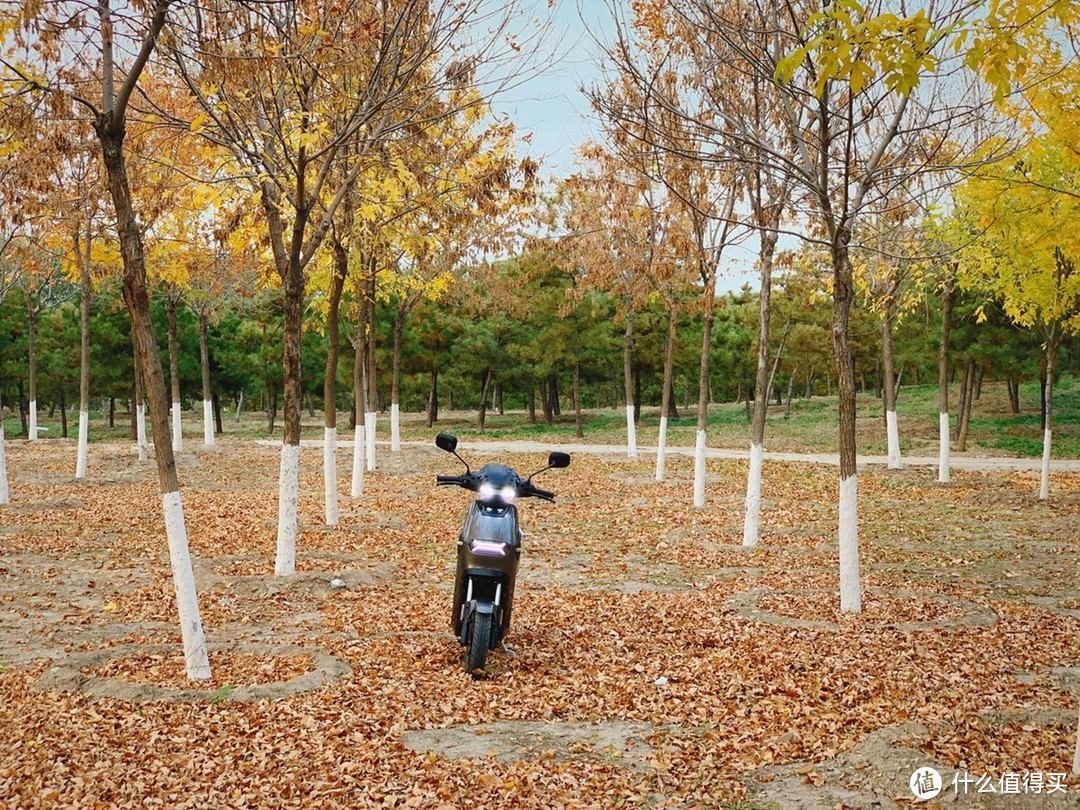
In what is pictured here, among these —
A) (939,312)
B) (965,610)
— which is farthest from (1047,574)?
(939,312)

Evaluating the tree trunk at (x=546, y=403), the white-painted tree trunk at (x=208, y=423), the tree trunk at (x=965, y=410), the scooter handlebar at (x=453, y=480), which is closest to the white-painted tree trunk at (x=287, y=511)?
the scooter handlebar at (x=453, y=480)

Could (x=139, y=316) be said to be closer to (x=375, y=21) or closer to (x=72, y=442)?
(x=375, y=21)

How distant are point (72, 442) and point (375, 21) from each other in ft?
86.7

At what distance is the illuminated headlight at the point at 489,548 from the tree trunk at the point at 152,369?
2.24 meters

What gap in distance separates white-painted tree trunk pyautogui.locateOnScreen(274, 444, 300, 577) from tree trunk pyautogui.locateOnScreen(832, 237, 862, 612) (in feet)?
20.0

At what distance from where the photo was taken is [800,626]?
26.3ft

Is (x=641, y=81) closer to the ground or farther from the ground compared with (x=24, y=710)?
farther from the ground

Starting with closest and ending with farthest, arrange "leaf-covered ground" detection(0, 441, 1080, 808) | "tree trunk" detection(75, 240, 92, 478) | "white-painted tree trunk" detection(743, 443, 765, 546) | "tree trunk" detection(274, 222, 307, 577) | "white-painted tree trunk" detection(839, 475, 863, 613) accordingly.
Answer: "leaf-covered ground" detection(0, 441, 1080, 808), "white-painted tree trunk" detection(839, 475, 863, 613), "tree trunk" detection(274, 222, 307, 577), "white-painted tree trunk" detection(743, 443, 765, 546), "tree trunk" detection(75, 240, 92, 478)

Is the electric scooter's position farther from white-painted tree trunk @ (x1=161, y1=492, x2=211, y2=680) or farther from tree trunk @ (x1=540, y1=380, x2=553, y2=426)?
tree trunk @ (x1=540, y1=380, x2=553, y2=426)

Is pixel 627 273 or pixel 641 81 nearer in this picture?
pixel 641 81

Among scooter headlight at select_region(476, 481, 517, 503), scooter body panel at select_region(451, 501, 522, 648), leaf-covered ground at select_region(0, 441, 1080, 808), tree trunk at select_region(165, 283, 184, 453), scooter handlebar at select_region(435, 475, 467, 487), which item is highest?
tree trunk at select_region(165, 283, 184, 453)

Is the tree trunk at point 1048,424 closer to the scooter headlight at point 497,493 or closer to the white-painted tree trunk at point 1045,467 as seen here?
the white-painted tree trunk at point 1045,467

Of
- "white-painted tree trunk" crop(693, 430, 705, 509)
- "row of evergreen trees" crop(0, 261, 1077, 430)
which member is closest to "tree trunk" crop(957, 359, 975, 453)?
"row of evergreen trees" crop(0, 261, 1077, 430)

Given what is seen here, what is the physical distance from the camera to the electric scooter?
6.17 m
